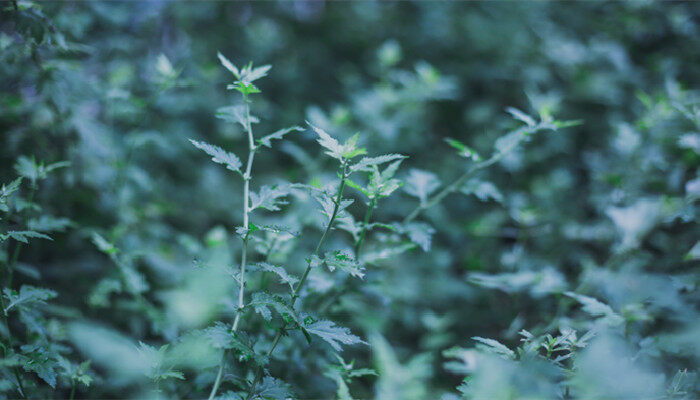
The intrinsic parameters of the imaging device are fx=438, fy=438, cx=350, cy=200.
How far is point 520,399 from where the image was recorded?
2.60ft

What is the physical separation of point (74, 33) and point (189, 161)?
51.0 inches

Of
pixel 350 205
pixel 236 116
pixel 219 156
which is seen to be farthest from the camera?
pixel 350 205

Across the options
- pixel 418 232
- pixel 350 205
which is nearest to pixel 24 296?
pixel 418 232

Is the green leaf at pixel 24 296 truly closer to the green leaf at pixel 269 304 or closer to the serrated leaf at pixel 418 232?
the green leaf at pixel 269 304

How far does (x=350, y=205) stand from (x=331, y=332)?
1.17m

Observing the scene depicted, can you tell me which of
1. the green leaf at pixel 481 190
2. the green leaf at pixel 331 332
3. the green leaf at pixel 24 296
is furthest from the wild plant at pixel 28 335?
the green leaf at pixel 481 190

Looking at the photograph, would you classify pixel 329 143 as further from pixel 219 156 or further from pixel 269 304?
pixel 269 304

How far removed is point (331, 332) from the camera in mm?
1145

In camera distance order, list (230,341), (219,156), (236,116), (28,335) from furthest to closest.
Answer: (28,335) < (236,116) < (219,156) < (230,341)

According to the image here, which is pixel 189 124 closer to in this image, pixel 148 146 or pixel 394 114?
pixel 148 146

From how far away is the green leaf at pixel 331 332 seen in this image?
44.2 inches

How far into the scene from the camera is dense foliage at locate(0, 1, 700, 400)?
3.87 ft

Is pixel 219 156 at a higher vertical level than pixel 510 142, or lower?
lower

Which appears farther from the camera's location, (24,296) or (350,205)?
(350,205)
